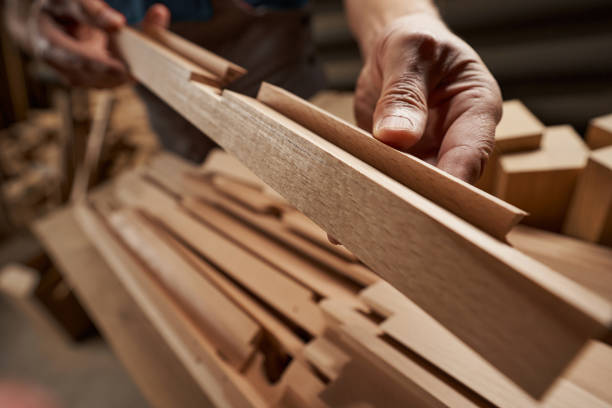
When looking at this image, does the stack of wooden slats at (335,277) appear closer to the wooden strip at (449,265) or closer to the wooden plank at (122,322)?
the wooden strip at (449,265)

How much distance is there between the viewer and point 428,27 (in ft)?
2.26

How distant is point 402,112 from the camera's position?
1.67 ft

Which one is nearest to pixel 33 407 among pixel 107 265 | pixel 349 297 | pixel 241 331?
pixel 107 265

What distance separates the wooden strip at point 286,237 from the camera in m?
0.92

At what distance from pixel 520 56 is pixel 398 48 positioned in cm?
107

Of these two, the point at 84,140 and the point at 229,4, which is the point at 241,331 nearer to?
the point at 229,4

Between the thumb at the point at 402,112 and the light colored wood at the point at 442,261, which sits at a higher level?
the thumb at the point at 402,112

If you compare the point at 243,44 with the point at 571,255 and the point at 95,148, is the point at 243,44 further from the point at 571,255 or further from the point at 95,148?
the point at 95,148

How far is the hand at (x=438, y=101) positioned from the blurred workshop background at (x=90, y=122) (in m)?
0.16

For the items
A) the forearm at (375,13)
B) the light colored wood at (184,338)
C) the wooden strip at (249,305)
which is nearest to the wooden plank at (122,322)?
the light colored wood at (184,338)

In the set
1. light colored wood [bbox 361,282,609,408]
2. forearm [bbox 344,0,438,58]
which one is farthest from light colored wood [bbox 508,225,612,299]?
forearm [bbox 344,0,438,58]

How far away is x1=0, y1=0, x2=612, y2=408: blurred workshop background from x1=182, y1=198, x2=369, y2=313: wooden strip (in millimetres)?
621

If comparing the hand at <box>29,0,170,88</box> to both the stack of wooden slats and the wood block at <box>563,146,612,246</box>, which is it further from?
the wood block at <box>563,146,612,246</box>

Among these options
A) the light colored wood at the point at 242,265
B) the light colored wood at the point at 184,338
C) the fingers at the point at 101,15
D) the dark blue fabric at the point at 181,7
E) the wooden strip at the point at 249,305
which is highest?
the dark blue fabric at the point at 181,7
